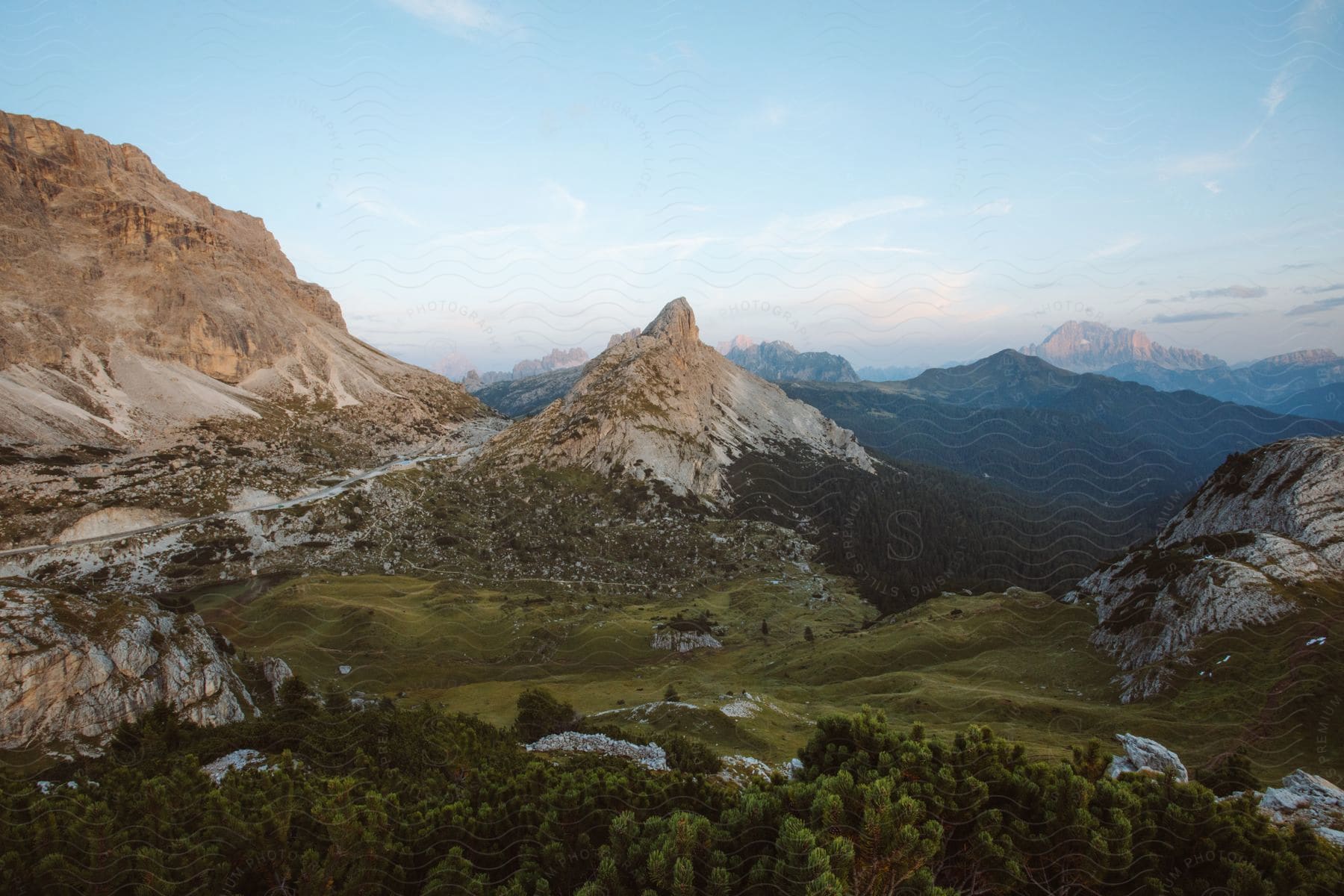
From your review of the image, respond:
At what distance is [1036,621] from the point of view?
222ft

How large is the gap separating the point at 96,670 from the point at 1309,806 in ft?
206

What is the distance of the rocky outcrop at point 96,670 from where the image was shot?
3122 cm

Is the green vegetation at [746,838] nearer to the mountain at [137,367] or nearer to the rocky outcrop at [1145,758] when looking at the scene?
the rocky outcrop at [1145,758]

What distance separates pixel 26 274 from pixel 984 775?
720 ft

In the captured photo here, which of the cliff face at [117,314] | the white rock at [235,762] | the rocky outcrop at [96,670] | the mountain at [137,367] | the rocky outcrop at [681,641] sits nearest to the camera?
the white rock at [235,762]

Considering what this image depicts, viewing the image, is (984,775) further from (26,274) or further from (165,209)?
(165,209)

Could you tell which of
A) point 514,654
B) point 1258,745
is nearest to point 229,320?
point 514,654

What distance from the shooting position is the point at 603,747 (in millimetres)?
36094

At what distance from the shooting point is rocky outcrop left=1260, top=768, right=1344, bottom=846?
2127cm

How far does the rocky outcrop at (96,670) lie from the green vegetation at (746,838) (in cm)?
2263

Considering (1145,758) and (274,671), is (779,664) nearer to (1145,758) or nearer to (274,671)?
(1145,758)

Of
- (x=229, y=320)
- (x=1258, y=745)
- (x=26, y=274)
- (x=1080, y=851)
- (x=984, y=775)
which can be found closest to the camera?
(x=1080, y=851)

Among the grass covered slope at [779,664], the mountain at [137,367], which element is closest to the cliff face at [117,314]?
the mountain at [137,367]

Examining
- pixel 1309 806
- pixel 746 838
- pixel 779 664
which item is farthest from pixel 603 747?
pixel 779 664
